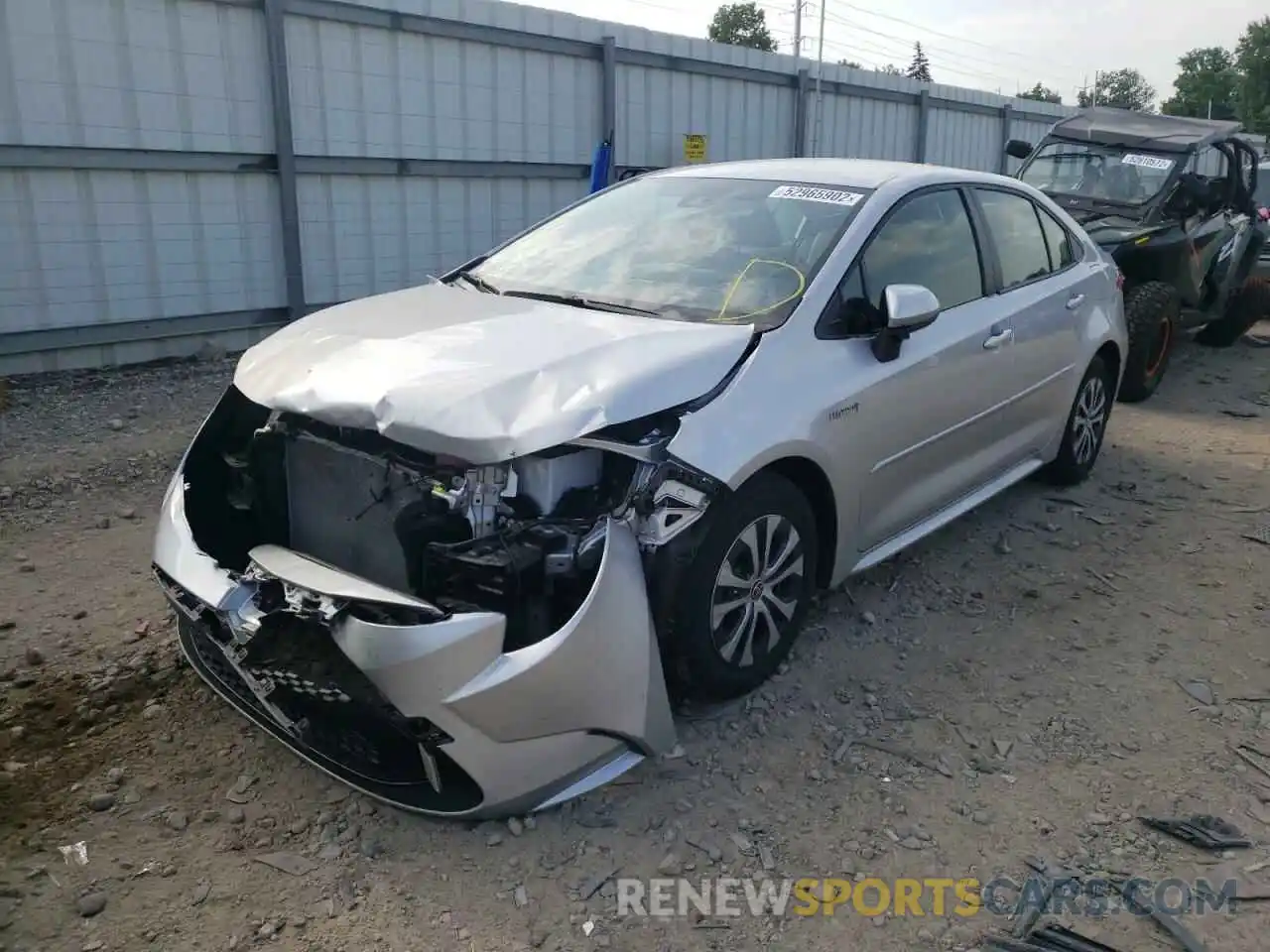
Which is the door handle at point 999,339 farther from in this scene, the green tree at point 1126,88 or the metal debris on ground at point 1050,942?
the green tree at point 1126,88

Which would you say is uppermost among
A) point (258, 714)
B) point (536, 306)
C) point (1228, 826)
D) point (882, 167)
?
point (882, 167)

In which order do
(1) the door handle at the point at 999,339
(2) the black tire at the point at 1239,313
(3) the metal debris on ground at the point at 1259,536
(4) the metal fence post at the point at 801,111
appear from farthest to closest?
1. (4) the metal fence post at the point at 801,111
2. (2) the black tire at the point at 1239,313
3. (3) the metal debris on ground at the point at 1259,536
4. (1) the door handle at the point at 999,339

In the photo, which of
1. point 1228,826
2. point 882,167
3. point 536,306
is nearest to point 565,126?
point 882,167

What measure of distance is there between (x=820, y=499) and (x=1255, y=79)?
7974 centimetres

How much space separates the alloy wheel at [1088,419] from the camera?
17.9 ft

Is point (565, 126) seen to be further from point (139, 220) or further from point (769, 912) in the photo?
point (769, 912)

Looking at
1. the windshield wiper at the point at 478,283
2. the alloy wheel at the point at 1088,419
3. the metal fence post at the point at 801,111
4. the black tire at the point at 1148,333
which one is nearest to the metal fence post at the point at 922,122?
the metal fence post at the point at 801,111

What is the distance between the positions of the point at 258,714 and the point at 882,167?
3.18 metres

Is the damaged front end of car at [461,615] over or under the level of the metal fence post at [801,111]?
under

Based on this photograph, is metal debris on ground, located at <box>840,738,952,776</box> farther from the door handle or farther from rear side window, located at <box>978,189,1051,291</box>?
rear side window, located at <box>978,189,1051,291</box>

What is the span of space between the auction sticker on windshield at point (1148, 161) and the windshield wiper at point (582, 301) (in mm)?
6887

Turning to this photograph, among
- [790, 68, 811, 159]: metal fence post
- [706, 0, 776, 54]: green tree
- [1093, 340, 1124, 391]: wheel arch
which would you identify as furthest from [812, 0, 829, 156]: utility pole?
[706, 0, 776, 54]: green tree

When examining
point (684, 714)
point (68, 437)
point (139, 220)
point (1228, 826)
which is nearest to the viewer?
point (1228, 826)

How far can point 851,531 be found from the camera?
3689 mm
